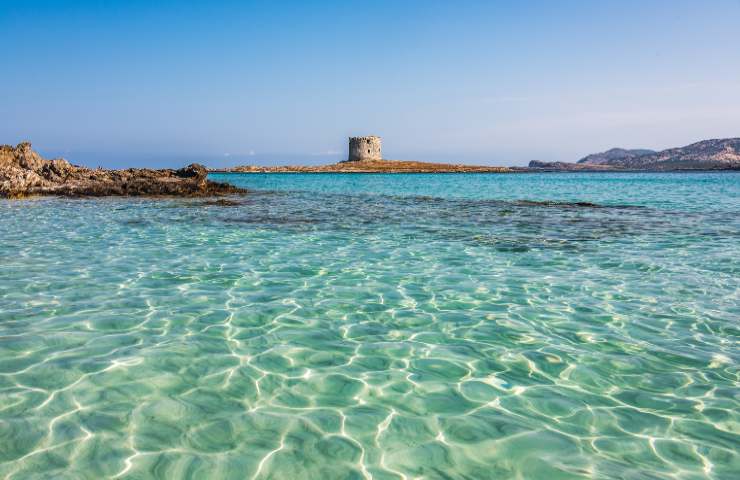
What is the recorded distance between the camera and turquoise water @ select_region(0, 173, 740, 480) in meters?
3.58

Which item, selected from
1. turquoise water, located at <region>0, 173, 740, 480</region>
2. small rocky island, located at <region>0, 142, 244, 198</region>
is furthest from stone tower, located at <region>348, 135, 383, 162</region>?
turquoise water, located at <region>0, 173, 740, 480</region>

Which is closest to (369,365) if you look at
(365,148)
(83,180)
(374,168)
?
(83,180)

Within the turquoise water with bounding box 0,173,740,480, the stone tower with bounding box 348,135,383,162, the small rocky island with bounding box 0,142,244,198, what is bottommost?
the turquoise water with bounding box 0,173,740,480

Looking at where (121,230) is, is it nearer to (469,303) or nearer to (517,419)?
(469,303)

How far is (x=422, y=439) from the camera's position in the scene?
3.80 metres

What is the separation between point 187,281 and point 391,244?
5.50 m

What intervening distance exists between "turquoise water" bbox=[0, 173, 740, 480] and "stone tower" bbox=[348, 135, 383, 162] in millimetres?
134815

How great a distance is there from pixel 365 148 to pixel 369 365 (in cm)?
14135

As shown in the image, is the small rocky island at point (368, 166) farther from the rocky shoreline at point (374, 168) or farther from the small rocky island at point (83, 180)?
the small rocky island at point (83, 180)

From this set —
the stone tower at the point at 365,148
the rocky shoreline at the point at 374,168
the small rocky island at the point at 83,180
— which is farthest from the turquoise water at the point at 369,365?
the stone tower at the point at 365,148

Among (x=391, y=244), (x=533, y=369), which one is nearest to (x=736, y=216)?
(x=391, y=244)

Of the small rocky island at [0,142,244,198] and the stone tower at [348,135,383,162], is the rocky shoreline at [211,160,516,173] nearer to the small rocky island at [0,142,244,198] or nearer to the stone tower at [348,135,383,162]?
the stone tower at [348,135,383,162]

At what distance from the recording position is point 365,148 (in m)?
144

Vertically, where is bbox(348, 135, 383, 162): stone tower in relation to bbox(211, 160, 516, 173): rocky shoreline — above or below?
above
